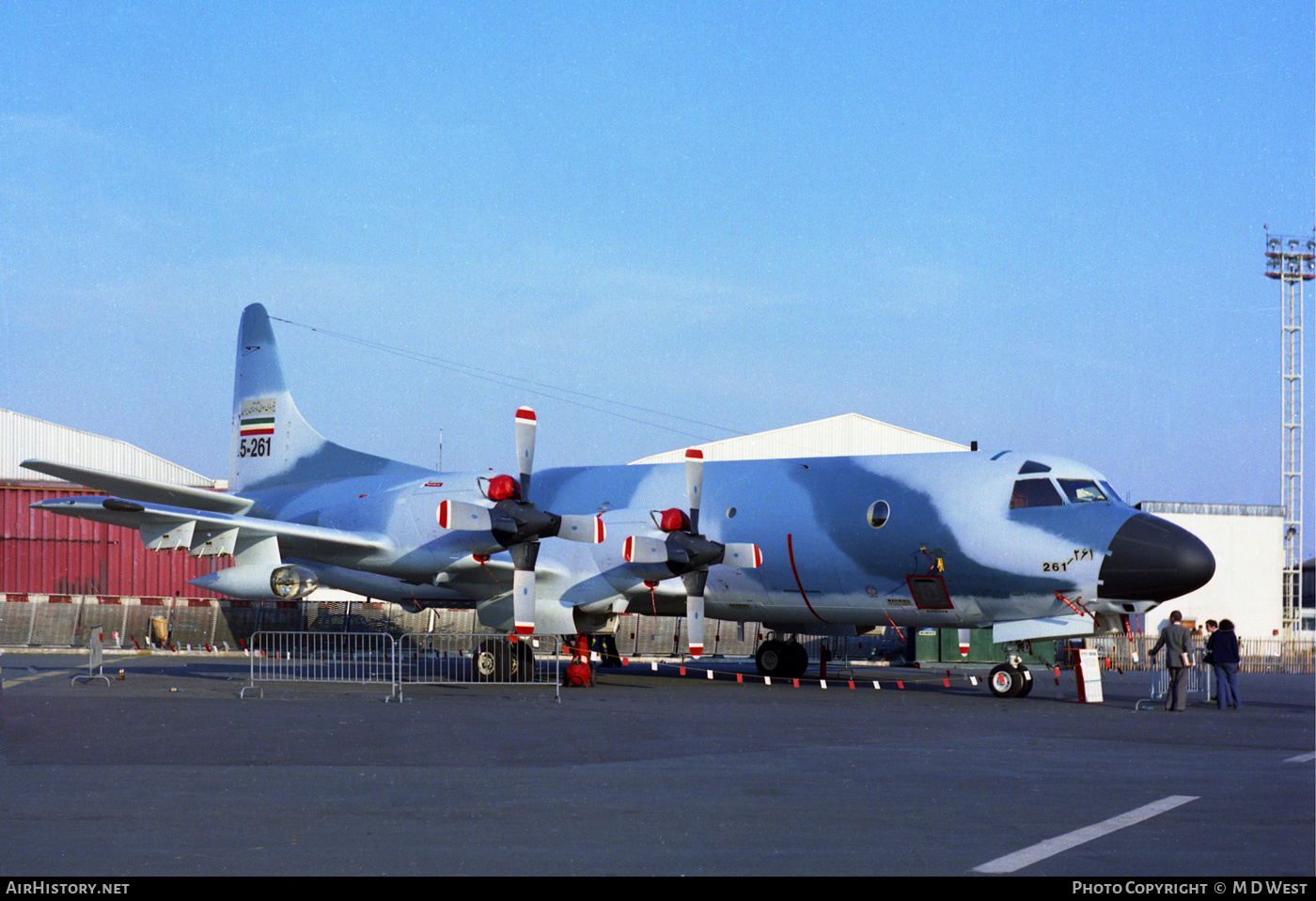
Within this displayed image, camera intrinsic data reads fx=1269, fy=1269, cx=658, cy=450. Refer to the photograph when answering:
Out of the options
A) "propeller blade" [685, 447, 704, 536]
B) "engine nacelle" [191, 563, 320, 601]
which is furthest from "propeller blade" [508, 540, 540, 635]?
"engine nacelle" [191, 563, 320, 601]

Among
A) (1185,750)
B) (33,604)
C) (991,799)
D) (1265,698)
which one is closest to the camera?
(991,799)

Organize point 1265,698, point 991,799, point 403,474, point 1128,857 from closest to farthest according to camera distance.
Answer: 1. point 1128,857
2. point 991,799
3. point 1265,698
4. point 403,474

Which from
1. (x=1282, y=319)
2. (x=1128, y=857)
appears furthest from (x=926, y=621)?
(x=1282, y=319)

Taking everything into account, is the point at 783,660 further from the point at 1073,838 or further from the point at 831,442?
the point at 831,442

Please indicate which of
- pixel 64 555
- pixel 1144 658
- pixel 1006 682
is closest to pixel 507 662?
pixel 1006 682

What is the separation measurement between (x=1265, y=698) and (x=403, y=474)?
17.7 meters

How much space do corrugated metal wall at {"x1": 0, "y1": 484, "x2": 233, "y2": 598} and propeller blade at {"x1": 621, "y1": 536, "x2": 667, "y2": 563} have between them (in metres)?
29.8

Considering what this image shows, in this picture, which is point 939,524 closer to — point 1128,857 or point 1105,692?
point 1105,692

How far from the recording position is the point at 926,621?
72.3 ft

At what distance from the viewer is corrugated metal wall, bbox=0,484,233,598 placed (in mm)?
47406

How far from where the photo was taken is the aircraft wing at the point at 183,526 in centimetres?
2069

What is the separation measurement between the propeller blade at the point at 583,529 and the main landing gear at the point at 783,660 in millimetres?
7233

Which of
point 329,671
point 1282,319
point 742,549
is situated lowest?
point 329,671

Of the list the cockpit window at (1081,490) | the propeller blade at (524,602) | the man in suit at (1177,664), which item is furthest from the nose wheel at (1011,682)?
the propeller blade at (524,602)
